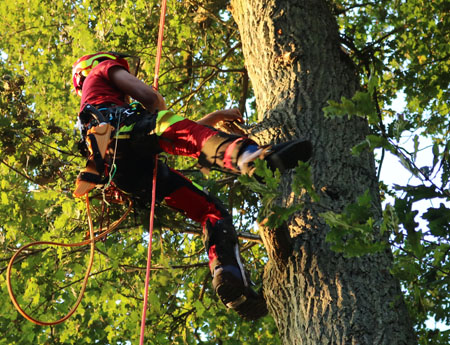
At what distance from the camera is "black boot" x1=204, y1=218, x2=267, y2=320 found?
10.2 ft

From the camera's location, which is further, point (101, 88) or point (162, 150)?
point (101, 88)

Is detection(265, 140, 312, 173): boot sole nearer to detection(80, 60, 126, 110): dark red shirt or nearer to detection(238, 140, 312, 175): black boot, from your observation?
detection(238, 140, 312, 175): black boot

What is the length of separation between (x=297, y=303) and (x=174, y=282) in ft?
10.5

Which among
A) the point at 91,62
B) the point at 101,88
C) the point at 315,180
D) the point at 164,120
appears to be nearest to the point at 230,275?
the point at 315,180

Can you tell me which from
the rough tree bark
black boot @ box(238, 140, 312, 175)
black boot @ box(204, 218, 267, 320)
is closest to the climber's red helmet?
the rough tree bark

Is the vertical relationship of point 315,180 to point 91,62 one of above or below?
below

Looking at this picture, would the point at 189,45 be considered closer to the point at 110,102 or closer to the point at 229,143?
the point at 110,102

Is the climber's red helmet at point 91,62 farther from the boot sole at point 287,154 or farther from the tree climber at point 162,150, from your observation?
the boot sole at point 287,154

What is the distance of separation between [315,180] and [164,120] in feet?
2.64

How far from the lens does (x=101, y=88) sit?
345cm

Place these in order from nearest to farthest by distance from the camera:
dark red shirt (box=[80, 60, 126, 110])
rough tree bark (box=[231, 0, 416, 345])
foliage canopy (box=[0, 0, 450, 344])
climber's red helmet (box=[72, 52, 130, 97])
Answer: rough tree bark (box=[231, 0, 416, 345])
dark red shirt (box=[80, 60, 126, 110])
climber's red helmet (box=[72, 52, 130, 97])
foliage canopy (box=[0, 0, 450, 344])

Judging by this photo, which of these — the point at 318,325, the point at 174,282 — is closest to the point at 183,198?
the point at 318,325

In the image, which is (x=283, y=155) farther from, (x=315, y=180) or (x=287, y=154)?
(x=315, y=180)

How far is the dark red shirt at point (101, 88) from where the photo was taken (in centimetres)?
341
